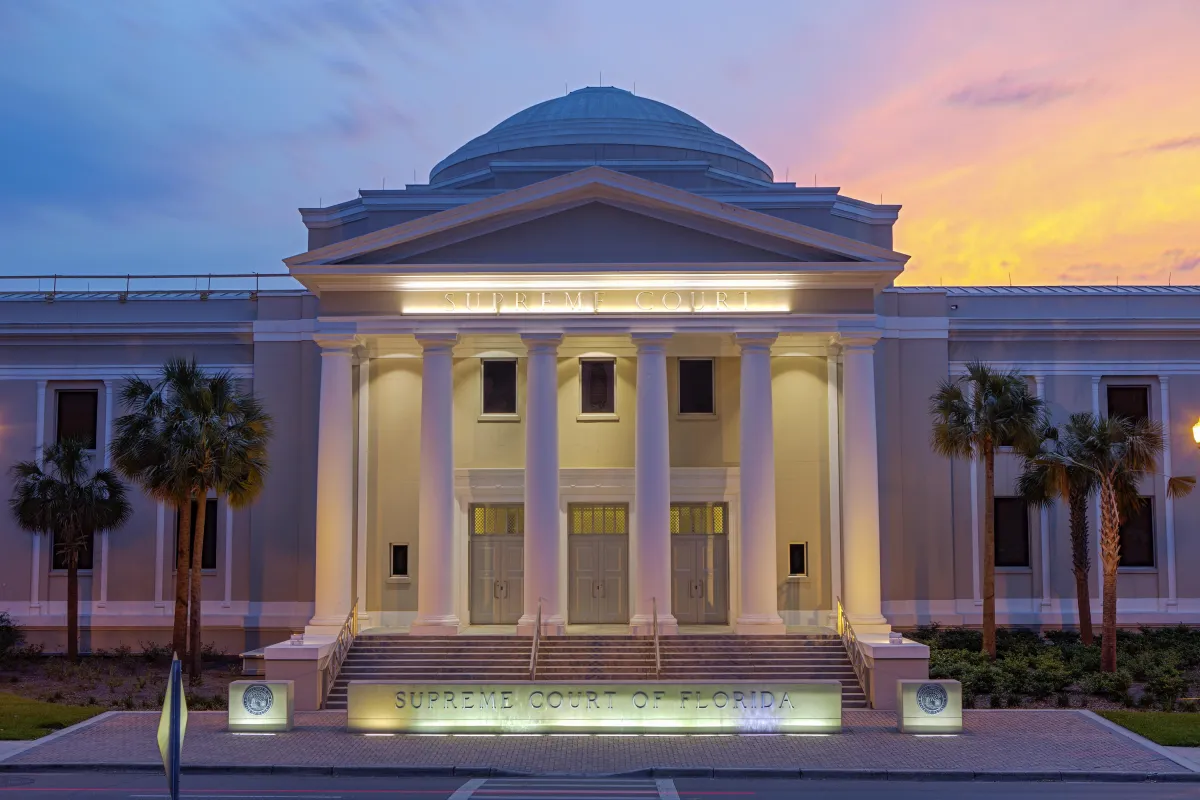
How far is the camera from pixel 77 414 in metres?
35.1

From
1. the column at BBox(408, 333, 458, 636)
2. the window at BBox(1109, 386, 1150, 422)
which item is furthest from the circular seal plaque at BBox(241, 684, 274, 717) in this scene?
the window at BBox(1109, 386, 1150, 422)

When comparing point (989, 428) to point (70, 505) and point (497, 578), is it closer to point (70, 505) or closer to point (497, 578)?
point (497, 578)

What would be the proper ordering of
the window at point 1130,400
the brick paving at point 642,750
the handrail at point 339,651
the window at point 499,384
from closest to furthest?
the brick paving at point 642,750
the handrail at point 339,651
the window at point 499,384
the window at point 1130,400

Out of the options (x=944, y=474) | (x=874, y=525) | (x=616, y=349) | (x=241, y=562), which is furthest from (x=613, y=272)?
(x=241, y=562)

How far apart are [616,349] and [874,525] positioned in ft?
26.8

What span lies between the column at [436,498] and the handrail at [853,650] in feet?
28.8

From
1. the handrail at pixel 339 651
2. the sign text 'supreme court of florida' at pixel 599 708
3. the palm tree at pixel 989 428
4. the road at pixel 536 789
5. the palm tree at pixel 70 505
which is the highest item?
the palm tree at pixel 989 428

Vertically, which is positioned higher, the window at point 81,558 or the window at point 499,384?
the window at point 499,384

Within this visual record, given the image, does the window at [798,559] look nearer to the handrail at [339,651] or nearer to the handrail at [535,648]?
the handrail at [535,648]

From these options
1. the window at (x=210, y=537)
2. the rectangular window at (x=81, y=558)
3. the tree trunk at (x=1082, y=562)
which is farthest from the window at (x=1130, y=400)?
the rectangular window at (x=81, y=558)

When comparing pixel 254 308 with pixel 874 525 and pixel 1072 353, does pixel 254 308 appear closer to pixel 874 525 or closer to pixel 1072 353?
pixel 874 525

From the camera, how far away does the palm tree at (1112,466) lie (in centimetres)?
2786

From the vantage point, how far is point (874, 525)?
2825cm

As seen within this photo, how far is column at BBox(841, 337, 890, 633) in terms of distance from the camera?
28031 millimetres
